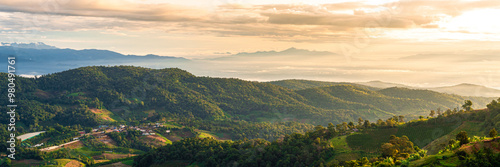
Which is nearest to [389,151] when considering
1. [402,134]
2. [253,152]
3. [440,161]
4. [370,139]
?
[440,161]

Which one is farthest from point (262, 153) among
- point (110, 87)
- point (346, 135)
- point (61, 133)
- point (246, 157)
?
point (110, 87)

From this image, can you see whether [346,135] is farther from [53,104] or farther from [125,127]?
[53,104]

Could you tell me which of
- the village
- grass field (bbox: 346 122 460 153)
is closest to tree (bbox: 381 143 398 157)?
grass field (bbox: 346 122 460 153)

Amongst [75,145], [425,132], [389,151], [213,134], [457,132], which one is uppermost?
[457,132]

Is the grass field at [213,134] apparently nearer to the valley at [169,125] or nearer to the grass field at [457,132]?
the valley at [169,125]

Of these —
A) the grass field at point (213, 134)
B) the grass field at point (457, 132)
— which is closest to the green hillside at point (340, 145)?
the grass field at point (457, 132)

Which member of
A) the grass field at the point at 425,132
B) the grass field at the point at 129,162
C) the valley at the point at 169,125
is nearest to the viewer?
the grass field at the point at 425,132

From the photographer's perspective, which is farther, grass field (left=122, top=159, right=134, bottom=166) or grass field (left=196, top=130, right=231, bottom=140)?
grass field (left=196, top=130, right=231, bottom=140)

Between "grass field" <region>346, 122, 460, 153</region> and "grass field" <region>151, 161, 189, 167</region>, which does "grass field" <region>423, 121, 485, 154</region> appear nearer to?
"grass field" <region>346, 122, 460, 153</region>

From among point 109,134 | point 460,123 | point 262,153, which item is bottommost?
point 109,134

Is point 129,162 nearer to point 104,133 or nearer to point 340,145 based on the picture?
point 104,133

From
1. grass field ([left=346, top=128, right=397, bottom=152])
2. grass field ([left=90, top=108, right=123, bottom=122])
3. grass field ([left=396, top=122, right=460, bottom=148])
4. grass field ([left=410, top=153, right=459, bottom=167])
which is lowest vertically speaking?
grass field ([left=90, top=108, right=123, bottom=122])
